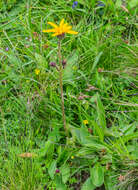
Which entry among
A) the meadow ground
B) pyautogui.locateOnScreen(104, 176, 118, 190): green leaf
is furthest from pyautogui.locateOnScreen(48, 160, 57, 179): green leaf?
pyautogui.locateOnScreen(104, 176, 118, 190): green leaf

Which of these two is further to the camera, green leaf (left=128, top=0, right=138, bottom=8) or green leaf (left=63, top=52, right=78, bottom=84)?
green leaf (left=128, top=0, right=138, bottom=8)

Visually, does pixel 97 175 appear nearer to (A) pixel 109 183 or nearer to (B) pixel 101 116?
(A) pixel 109 183

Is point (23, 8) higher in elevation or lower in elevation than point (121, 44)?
higher

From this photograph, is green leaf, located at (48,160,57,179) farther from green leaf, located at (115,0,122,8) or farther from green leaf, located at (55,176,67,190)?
green leaf, located at (115,0,122,8)

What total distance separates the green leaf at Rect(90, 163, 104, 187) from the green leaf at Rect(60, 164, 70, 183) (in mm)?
144

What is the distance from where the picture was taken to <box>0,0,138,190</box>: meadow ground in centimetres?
151

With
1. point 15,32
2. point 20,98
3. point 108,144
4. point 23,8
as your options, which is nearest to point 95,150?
point 108,144

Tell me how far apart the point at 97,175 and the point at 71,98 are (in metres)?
0.53

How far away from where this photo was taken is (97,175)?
150cm

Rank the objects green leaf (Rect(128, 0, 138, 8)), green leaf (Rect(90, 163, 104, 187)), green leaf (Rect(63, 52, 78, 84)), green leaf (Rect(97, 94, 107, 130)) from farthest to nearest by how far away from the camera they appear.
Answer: green leaf (Rect(128, 0, 138, 8))
green leaf (Rect(63, 52, 78, 84))
green leaf (Rect(97, 94, 107, 130))
green leaf (Rect(90, 163, 104, 187))

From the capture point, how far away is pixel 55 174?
62.0 inches

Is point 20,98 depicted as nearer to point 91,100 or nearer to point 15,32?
point 91,100

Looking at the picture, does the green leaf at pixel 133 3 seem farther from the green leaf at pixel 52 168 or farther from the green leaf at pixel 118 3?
the green leaf at pixel 52 168

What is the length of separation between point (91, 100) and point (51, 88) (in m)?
0.28
